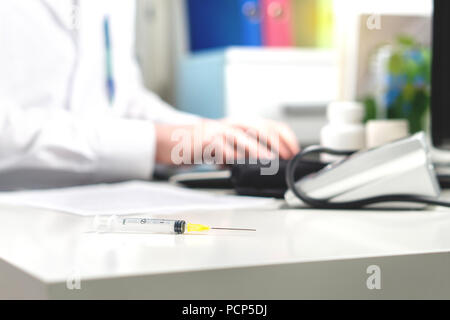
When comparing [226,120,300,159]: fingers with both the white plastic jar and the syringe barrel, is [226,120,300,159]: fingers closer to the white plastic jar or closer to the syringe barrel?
the white plastic jar

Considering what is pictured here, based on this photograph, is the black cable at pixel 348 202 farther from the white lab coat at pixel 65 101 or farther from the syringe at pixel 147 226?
the white lab coat at pixel 65 101

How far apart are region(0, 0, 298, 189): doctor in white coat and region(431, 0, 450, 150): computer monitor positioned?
0.19 m

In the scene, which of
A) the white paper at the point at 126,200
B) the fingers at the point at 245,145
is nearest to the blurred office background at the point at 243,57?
the fingers at the point at 245,145

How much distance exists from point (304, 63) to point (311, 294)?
5.07 feet

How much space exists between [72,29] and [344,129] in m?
0.43

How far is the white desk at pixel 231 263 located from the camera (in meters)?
0.28


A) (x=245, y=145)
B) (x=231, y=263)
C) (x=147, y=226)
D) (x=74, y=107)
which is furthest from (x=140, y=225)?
(x=74, y=107)

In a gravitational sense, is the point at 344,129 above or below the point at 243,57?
below

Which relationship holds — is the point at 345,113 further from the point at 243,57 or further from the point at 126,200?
the point at 243,57

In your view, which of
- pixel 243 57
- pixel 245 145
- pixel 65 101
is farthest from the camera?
pixel 243 57

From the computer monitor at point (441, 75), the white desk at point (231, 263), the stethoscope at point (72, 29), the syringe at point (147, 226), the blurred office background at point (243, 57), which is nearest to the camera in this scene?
the white desk at point (231, 263)

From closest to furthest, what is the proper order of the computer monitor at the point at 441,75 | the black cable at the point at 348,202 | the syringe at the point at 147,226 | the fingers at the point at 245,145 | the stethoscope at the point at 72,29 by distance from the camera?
1. the syringe at the point at 147,226
2. the black cable at the point at 348,202
3. the computer monitor at the point at 441,75
4. the fingers at the point at 245,145
5. the stethoscope at the point at 72,29

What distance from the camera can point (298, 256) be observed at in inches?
12.4

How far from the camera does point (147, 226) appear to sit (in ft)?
1.29
